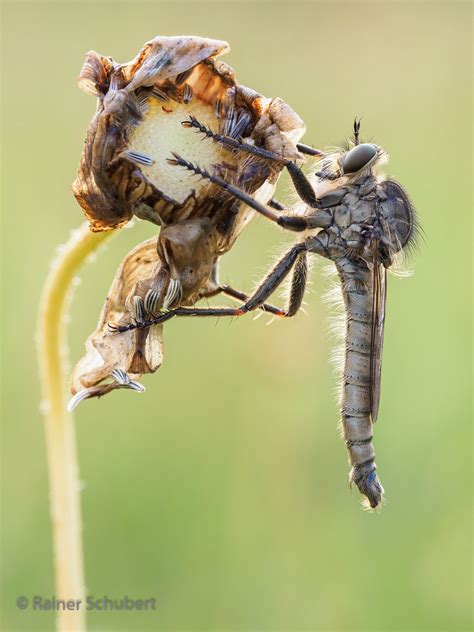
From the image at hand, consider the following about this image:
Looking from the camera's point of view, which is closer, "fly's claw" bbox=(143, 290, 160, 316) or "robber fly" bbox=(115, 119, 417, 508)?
"fly's claw" bbox=(143, 290, 160, 316)

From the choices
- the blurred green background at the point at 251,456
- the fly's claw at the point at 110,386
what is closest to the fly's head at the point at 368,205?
the blurred green background at the point at 251,456

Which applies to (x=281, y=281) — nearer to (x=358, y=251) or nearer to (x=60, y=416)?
(x=358, y=251)

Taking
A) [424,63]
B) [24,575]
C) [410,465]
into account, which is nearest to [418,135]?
[424,63]

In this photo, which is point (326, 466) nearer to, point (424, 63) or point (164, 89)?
point (164, 89)

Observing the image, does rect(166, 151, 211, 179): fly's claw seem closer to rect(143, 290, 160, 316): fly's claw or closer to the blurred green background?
rect(143, 290, 160, 316): fly's claw

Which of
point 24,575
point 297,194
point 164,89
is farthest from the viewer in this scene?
point 24,575

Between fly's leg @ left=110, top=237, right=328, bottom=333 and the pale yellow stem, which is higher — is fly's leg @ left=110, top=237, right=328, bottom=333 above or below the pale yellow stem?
above

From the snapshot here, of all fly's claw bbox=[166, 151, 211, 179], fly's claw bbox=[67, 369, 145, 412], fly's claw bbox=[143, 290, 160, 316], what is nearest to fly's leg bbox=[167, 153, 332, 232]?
fly's claw bbox=[166, 151, 211, 179]
